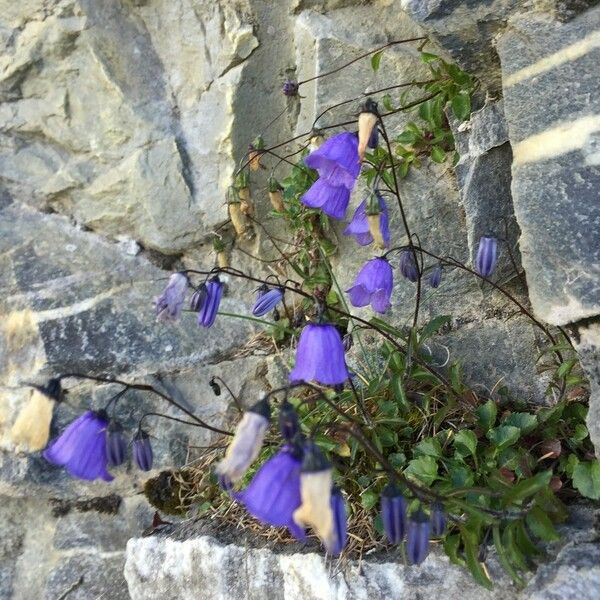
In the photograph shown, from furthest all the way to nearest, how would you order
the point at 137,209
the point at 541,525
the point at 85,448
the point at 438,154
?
the point at 137,209
the point at 438,154
the point at 85,448
the point at 541,525

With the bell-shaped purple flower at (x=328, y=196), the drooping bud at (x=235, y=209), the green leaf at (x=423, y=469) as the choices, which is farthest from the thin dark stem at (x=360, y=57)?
the green leaf at (x=423, y=469)

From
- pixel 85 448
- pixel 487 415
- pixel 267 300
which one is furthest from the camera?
pixel 267 300

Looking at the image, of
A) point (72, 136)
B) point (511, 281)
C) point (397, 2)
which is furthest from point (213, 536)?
point (397, 2)

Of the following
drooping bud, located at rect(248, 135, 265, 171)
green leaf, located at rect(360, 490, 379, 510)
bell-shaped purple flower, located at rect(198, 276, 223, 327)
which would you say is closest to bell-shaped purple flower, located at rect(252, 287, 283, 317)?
bell-shaped purple flower, located at rect(198, 276, 223, 327)

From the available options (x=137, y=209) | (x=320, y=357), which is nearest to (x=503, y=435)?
(x=320, y=357)

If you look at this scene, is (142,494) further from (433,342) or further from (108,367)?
(433,342)

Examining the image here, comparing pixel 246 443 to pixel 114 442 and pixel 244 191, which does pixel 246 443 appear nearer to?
pixel 114 442

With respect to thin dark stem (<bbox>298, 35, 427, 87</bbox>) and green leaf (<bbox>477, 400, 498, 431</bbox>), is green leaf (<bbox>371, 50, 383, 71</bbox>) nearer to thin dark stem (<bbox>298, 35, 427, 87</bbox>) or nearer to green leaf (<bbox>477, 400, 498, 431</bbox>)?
thin dark stem (<bbox>298, 35, 427, 87</bbox>)
